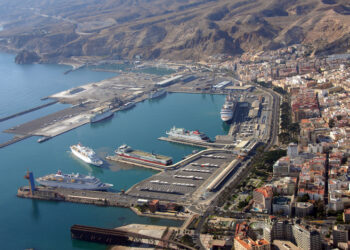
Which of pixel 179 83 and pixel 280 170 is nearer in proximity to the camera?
pixel 280 170

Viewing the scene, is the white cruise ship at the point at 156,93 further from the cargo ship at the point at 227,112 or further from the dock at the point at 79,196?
the dock at the point at 79,196

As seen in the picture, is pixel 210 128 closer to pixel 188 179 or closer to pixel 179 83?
pixel 188 179

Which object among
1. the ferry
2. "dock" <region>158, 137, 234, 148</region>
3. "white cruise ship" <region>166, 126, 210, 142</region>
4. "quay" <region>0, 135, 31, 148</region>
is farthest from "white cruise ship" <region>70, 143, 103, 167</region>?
the ferry

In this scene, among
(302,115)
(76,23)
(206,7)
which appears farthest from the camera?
(76,23)

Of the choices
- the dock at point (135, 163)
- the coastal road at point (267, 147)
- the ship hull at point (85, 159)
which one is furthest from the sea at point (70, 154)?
the coastal road at point (267, 147)

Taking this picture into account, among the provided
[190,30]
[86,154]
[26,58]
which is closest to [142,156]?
[86,154]

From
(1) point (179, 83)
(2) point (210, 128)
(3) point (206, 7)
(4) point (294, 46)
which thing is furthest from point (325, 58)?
(3) point (206, 7)

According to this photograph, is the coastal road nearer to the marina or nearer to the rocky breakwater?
the marina
